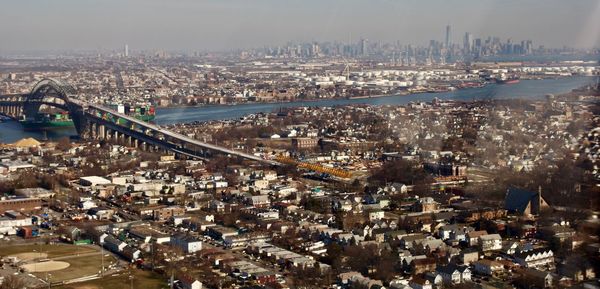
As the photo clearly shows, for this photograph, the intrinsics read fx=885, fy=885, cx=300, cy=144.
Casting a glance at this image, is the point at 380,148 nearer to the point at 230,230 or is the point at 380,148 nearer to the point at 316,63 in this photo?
the point at 230,230

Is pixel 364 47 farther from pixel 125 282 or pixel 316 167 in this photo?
pixel 125 282

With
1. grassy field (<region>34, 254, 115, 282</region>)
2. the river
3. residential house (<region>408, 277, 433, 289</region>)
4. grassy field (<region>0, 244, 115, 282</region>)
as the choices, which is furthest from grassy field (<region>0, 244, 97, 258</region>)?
the river

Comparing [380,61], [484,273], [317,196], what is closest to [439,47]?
[380,61]

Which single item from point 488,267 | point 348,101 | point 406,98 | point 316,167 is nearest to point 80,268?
point 488,267

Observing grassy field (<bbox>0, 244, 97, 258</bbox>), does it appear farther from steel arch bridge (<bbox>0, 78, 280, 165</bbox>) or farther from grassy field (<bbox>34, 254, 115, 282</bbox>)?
steel arch bridge (<bbox>0, 78, 280, 165</bbox>)

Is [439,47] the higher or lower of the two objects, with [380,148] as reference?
higher

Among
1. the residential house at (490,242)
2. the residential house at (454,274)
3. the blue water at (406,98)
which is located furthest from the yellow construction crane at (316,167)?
the blue water at (406,98)
